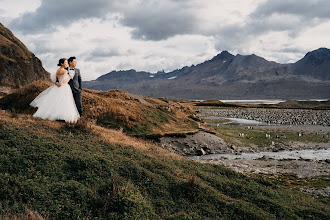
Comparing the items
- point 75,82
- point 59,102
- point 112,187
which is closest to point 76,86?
point 75,82

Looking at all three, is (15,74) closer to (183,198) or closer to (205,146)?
(205,146)

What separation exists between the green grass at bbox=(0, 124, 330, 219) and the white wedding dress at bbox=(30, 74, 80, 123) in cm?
170

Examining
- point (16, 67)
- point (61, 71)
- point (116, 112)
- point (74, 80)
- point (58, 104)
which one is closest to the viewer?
point (61, 71)

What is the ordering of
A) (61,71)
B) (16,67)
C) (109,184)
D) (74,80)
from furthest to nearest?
(16,67)
(74,80)
(61,71)
(109,184)

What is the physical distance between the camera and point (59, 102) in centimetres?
1727

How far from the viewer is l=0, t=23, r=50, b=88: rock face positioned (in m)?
97.1

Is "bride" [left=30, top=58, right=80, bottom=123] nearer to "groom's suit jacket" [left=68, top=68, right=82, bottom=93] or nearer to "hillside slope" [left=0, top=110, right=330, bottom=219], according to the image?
"groom's suit jacket" [left=68, top=68, right=82, bottom=93]

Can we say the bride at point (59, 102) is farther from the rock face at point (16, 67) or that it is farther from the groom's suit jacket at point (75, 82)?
the rock face at point (16, 67)

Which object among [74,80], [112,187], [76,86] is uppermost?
[74,80]

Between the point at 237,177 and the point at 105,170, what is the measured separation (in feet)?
30.8

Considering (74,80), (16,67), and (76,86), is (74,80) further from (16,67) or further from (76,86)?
(16,67)

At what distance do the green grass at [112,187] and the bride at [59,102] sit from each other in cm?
174

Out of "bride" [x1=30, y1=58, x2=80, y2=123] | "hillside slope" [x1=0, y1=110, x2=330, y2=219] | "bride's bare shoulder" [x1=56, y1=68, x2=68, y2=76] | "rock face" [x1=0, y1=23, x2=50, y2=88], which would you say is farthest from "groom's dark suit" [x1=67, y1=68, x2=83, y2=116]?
"rock face" [x1=0, y1=23, x2=50, y2=88]

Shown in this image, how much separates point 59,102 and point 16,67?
349ft
